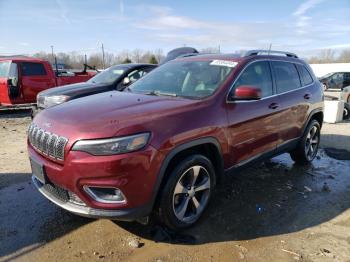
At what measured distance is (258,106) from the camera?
4.26 metres

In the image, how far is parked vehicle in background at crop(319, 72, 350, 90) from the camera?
18.7 meters

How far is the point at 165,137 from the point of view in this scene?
10.00ft

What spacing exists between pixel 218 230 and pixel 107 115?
1721 mm

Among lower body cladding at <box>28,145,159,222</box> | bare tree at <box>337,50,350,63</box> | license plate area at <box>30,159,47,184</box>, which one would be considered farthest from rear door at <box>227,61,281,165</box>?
bare tree at <box>337,50,350,63</box>

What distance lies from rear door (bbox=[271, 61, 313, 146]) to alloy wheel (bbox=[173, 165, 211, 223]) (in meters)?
1.72

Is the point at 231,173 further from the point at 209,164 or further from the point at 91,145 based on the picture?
the point at 91,145

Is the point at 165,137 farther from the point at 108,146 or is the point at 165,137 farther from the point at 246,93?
the point at 246,93

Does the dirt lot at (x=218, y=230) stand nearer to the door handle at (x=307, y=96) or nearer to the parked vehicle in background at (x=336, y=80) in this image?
the door handle at (x=307, y=96)

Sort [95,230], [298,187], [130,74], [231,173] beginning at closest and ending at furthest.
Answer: [95,230], [231,173], [298,187], [130,74]

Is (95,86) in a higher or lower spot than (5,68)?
lower

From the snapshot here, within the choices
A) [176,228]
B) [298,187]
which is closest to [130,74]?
[298,187]

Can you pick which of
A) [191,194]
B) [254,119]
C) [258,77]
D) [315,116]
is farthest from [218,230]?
[315,116]

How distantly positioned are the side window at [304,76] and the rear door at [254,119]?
3.75ft

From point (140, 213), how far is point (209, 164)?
39.1 inches
